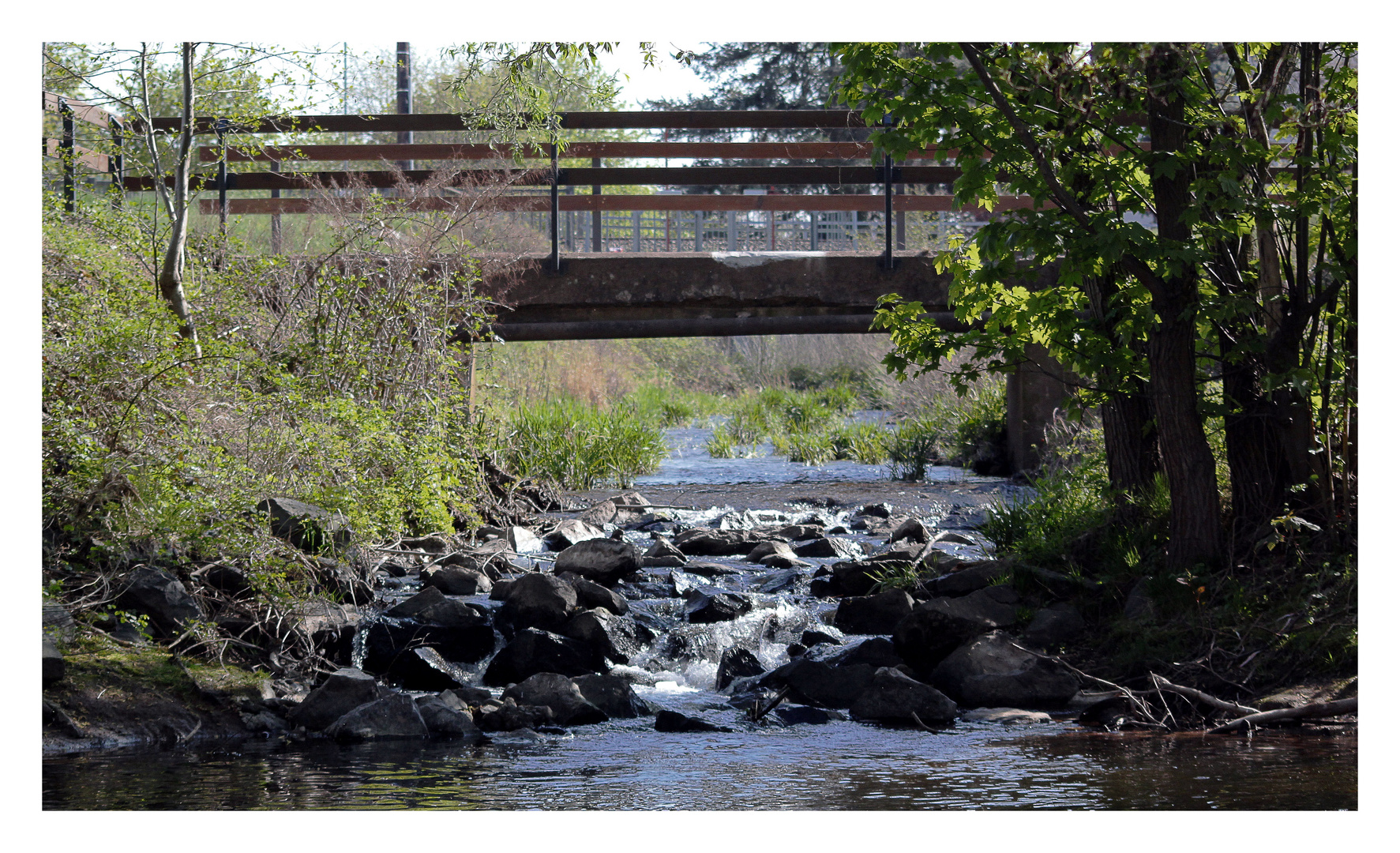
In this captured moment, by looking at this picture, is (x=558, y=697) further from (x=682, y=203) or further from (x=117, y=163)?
(x=117, y=163)

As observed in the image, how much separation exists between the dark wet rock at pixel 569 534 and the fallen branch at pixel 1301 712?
193 inches

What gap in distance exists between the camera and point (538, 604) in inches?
266

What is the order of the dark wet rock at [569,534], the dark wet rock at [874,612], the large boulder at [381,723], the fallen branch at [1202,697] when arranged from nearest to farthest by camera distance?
1. the fallen branch at [1202,697]
2. the large boulder at [381,723]
3. the dark wet rock at [874,612]
4. the dark wet rock at [569,534]

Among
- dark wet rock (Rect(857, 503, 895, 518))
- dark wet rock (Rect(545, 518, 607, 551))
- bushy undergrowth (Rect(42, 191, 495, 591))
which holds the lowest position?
dark wet rock (Rect(545, 518, 607, 551))

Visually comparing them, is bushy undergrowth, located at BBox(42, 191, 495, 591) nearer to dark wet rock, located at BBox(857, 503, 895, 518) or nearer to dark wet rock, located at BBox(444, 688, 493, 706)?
dark wet rock, located at BBox(444, 688, 493, 706)

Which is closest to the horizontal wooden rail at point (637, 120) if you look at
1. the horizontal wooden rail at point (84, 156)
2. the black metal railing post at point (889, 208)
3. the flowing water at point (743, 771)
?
the black metal railing post at point (889, 208)

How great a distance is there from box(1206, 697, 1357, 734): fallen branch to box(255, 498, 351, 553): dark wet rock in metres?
4.55

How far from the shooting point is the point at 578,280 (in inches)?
428

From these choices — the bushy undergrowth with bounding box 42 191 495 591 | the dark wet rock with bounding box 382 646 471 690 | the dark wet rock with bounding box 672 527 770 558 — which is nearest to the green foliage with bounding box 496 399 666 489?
the bushy undergrowth with bounding box 42 191 495 591

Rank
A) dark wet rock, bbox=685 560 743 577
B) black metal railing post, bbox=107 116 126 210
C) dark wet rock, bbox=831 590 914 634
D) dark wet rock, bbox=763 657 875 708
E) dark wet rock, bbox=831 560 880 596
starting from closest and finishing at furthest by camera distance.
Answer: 1. dark wet rock, bbox=763 657 875 708
2. dark wet rock, bbox=831 590 914 634
3. dark wet rock, bbox=831 560 880 596
4. dark wet rock, bbox=685 560 743 577
5. black metal railing post, bbox=107 116 126 210

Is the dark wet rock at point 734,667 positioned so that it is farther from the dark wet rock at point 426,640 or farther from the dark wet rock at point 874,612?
the dark wet rock at point 426,640

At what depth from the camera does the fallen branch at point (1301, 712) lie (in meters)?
4.94

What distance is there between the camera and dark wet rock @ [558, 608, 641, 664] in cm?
647

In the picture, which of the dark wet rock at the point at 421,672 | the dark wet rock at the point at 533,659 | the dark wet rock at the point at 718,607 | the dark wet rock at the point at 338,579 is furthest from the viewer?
the dark wet rock at the point at 718,607
